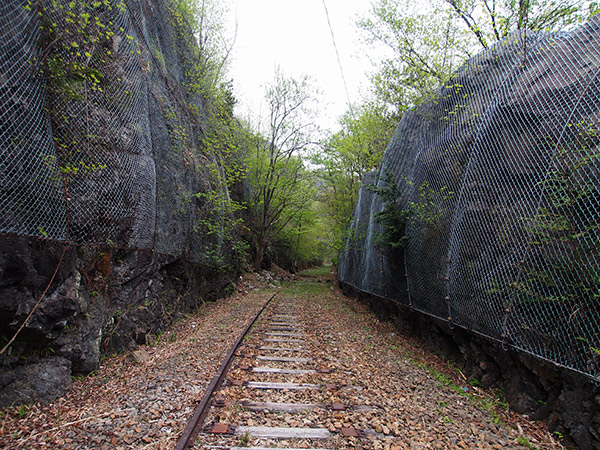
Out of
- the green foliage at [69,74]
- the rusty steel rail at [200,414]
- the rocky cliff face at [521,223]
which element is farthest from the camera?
the green foliage at [69,74]

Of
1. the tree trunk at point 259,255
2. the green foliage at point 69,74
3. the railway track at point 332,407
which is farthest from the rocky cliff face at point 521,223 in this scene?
the tree trunk at point 259,255

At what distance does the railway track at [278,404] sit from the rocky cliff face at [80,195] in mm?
1910

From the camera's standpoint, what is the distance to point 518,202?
3.69m

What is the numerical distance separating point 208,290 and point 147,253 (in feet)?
13.7

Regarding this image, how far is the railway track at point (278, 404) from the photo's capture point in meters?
2.87

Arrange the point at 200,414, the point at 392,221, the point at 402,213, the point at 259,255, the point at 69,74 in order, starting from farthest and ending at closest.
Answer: the point at 259,255
the point at 392,221
the point at 402,213
the point at 69,74
the point at 200,414

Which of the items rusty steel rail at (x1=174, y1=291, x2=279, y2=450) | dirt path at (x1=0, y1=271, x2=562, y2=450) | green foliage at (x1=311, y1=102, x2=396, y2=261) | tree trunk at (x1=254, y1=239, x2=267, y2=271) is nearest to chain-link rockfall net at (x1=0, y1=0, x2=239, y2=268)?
dirt path at (x1=0, y1=271, x2=562, y2=450)

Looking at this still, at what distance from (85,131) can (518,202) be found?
586 centimetres

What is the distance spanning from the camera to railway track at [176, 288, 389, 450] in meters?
2.87

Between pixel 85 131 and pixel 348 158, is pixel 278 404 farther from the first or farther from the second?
pixel 348 158

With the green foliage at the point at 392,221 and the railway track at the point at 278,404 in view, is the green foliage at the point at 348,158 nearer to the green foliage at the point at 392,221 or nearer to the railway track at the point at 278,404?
the green foliage at the point at 392,221

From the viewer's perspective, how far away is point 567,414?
9.37ft

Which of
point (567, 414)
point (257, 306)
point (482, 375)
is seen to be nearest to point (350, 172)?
point (257, 306)

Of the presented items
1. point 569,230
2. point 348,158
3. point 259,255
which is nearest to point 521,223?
point 569,230
